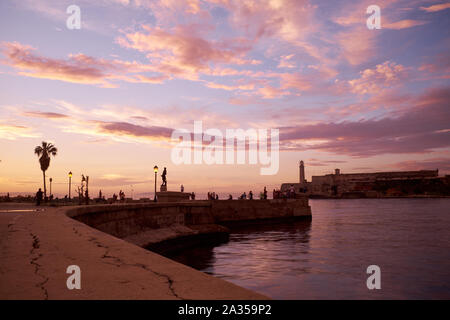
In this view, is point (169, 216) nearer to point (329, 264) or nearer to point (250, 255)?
point (250, 255)

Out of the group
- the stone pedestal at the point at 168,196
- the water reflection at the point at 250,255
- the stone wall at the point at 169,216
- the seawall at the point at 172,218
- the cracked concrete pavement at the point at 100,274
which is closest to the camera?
the cracked concrete pavement at the point at 100,274

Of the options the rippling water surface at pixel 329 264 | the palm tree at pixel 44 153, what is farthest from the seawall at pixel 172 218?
the palm tree at pixel 44 153

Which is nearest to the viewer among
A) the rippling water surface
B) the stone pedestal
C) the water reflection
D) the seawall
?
the rippling water surface

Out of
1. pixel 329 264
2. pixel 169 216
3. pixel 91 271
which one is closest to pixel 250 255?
pixel 329 264

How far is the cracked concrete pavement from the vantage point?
3598 millimetres

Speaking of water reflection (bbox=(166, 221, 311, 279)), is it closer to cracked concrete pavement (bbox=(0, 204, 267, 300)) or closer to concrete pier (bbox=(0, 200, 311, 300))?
concrete pier (bbox=(0, 200, 311, 300))

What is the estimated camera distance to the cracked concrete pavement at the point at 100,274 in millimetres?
3598

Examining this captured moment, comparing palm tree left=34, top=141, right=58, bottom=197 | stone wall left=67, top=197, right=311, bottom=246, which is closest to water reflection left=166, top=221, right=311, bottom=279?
stone wall left=67, top=197, right=311, bottom=246

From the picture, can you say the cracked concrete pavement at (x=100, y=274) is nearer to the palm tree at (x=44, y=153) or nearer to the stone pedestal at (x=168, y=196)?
the stone pedestal at (x=168, y=196)

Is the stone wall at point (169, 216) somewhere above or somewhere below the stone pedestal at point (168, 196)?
below

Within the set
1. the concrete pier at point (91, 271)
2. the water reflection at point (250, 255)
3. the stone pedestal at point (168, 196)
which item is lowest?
the water reflection at point (250, 255)

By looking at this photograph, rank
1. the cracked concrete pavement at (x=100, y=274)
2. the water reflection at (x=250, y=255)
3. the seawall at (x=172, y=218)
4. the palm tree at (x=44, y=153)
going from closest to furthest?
the cracked concrete pavement at (x=100, y=274) → the seawall at (x=172, y=218) → the water reflection at (x=250, y=255) → the palm tree at (x=44, y=153)

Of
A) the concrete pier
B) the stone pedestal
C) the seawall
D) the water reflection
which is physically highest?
the concrete pier
